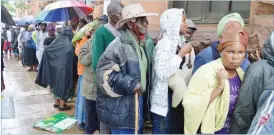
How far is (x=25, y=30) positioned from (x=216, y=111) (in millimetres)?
10903

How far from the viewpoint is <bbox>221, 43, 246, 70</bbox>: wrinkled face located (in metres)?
1.83

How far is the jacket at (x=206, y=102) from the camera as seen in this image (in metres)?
1.86

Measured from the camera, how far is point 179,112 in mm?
2281

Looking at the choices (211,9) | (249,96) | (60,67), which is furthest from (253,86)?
(60,67)

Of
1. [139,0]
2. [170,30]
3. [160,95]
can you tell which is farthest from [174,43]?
[139,0]

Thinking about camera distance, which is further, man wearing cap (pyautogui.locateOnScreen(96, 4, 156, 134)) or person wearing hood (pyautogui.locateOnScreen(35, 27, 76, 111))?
person wearing hood (pyautogui.locateOnScreen(35, 27, 76, 111))

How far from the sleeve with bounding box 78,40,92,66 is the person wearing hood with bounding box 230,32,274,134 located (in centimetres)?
216

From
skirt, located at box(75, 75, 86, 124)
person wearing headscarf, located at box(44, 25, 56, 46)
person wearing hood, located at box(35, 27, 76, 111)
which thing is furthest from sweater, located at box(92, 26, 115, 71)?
person wearing headscarf, located at box(44, 25, 56, 46)

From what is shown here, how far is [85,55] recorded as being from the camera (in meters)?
3.59

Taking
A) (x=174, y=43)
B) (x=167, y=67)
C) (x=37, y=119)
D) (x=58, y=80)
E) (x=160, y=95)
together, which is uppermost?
(x=174, y=43)

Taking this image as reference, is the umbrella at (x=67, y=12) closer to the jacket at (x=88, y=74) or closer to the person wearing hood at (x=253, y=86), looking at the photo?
the jacket at (x=88, y=74)

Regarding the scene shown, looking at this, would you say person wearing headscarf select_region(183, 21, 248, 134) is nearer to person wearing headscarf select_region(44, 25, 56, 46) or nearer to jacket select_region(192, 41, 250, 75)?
jacket select_region(192, 41, 250, 75)

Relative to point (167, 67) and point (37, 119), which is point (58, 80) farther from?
point (167, 67)

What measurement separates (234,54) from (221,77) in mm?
177
